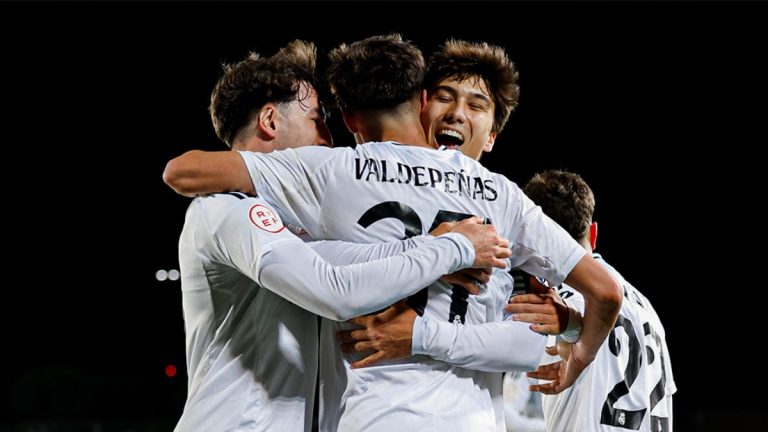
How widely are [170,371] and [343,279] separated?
2437 centimetres

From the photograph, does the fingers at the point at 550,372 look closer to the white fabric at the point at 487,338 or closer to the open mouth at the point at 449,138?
the white fabric at the point at 487,338

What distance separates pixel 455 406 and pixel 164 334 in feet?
83.4

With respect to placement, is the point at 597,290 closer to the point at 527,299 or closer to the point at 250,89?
the point at 527,299

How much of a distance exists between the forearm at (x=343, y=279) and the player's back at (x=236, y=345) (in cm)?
24

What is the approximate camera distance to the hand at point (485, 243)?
296 cm

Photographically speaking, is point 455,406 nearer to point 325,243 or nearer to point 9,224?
point 325,243

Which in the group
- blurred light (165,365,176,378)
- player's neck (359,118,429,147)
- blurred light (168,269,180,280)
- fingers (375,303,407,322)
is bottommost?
blurred light (165,365,176,378)

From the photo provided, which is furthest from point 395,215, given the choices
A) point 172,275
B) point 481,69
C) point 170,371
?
point 172,275

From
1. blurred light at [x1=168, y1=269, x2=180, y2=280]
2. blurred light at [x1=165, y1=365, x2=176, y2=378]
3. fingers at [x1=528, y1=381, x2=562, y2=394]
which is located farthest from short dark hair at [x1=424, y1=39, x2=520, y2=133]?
blurred light at [x1=168, y1=269, x2=180, y2=280]

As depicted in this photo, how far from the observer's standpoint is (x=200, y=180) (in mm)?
3045

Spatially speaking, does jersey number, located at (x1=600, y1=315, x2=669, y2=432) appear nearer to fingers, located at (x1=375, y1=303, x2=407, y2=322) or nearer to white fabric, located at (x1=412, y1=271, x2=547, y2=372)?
white fabric, located at (x1=412, y1=271, x2=547, y2=372)

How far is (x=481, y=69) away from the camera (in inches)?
171

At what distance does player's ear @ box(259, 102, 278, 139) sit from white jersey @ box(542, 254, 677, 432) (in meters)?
1.87

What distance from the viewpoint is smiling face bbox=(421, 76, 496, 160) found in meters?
4.25
